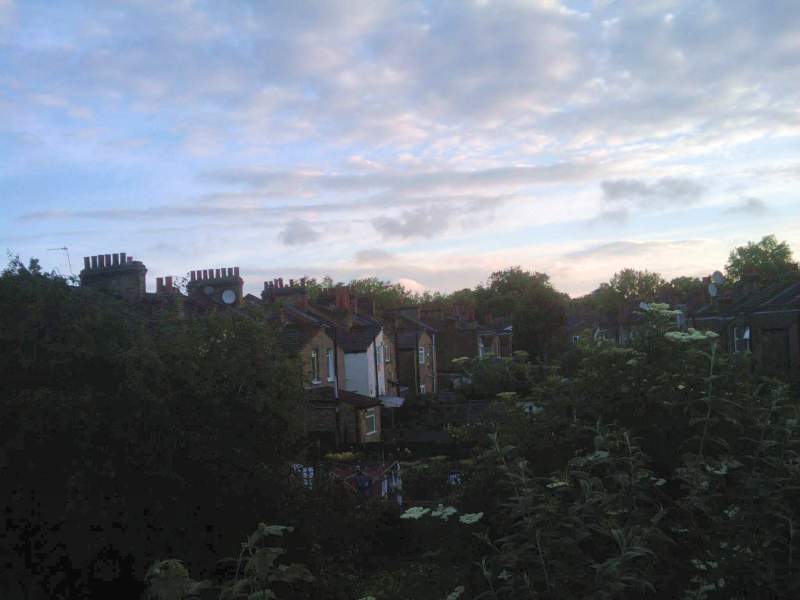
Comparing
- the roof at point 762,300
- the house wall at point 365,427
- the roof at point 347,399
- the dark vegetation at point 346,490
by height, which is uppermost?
the roof at point 762,300

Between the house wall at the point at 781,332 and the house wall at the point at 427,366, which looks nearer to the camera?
the house wall at the point at 781,332

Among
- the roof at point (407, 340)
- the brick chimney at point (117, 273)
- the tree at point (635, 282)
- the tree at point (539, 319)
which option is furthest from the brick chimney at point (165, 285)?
the tree at point (635, 282)

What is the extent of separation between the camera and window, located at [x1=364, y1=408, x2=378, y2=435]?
36.1m

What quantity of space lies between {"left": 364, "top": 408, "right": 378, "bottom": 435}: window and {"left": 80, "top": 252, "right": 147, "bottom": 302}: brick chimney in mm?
15053

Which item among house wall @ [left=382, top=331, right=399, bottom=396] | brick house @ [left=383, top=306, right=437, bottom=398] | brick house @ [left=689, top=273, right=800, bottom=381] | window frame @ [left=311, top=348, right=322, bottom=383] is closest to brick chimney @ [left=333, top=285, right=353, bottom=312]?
house wall @ [left=382, top=331, right=399, bottom=396]

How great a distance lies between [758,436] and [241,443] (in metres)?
8.05

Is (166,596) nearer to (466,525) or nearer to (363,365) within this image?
(466,525)

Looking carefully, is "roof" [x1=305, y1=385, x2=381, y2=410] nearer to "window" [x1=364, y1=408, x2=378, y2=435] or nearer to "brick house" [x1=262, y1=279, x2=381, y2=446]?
"brick house" [x1=262, y1=279, x2=381, y2=446]

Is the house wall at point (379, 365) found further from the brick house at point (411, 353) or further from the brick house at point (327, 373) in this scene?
the brick house at point (411, 353)

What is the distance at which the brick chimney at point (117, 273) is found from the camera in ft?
77.7

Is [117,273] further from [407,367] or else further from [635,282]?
[635,282]

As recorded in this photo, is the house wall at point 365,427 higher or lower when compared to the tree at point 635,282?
lower

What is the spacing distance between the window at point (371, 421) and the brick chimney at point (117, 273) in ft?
49.4

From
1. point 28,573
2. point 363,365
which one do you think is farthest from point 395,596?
point 363,365
